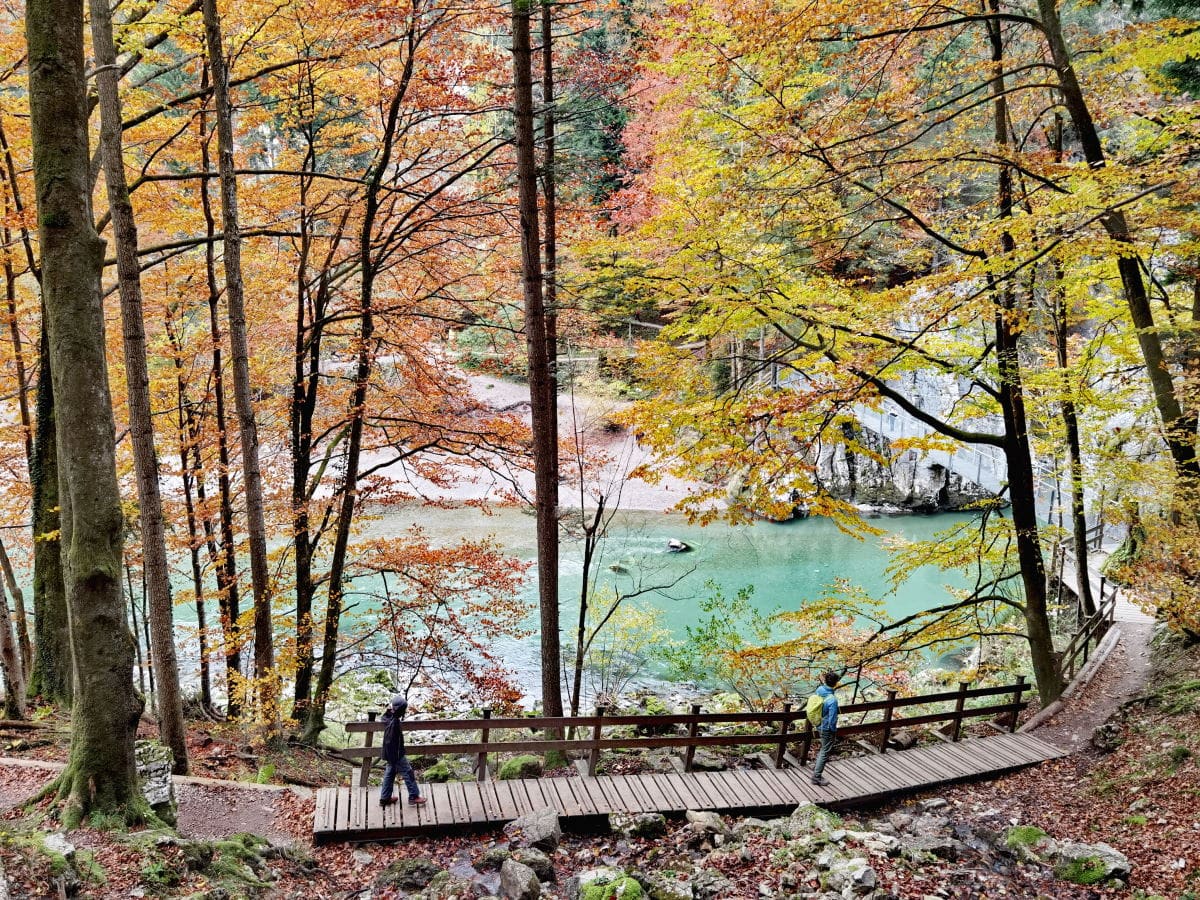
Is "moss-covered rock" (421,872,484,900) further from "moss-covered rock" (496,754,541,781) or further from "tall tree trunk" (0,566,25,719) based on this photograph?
"tall tree trunk" (0,566,25,719)

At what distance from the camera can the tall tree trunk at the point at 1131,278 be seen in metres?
7.60

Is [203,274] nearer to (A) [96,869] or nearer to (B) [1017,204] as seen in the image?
(A) [96,869]

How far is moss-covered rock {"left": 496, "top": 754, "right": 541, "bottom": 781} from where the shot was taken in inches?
352

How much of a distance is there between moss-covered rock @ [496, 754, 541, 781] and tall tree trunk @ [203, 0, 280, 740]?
3.36 metres

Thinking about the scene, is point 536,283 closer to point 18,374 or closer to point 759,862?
point 759,862

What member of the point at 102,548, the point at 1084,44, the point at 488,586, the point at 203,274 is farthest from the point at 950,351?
the point at 203,274

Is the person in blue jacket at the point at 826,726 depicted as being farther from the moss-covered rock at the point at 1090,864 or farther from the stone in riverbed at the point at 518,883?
the stone in riverbed at the point at 518,883

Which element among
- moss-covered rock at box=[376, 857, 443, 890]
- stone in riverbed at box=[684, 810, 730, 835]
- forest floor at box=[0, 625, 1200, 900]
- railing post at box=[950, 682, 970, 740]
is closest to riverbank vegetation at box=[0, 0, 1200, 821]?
railing post at box=[950, 682, 970, 740]

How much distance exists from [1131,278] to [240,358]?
437 inches

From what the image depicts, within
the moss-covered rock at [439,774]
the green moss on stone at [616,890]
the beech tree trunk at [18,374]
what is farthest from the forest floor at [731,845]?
the beech tree trunk at [18,374]

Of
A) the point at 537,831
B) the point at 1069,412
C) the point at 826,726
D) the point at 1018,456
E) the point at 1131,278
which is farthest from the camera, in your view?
the point at 1069,412

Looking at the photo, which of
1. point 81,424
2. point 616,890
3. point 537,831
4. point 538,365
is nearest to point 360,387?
point 538,365

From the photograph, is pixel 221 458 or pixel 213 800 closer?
pixel 213 800

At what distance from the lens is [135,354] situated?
7305mm
